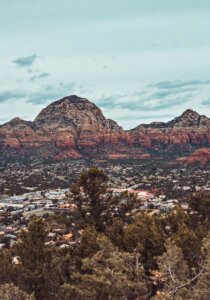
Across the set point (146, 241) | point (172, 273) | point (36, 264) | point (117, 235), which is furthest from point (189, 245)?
point (36, 264)

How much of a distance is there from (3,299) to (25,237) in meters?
9.22

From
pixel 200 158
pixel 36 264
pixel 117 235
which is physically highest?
pixel 117 235

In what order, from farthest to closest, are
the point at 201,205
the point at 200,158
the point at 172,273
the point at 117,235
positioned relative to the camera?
the point at 200,158
the point at 201,205
the point at 117,235
the point at 172,273

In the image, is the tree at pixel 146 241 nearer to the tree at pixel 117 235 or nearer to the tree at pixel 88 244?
the tree at pixel 117 235

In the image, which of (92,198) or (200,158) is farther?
(200,158)

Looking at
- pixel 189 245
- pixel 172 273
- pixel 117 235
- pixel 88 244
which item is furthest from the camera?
pixel 117 235

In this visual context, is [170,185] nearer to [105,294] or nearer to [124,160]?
[124,160]

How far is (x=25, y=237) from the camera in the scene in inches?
934

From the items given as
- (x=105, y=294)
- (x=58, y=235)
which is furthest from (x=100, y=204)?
(x=58, y=235)

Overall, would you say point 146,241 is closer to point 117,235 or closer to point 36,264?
point 117,235

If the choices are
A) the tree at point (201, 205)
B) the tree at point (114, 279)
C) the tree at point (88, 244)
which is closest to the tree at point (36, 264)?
the tree at point (88, 244)

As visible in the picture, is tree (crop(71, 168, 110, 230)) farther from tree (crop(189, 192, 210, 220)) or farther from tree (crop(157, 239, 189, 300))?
tree (crop(157, 239, 189, 300))

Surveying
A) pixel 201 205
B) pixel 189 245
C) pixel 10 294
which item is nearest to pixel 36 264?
pixel 189 245

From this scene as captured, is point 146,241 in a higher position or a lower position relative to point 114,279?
lower
